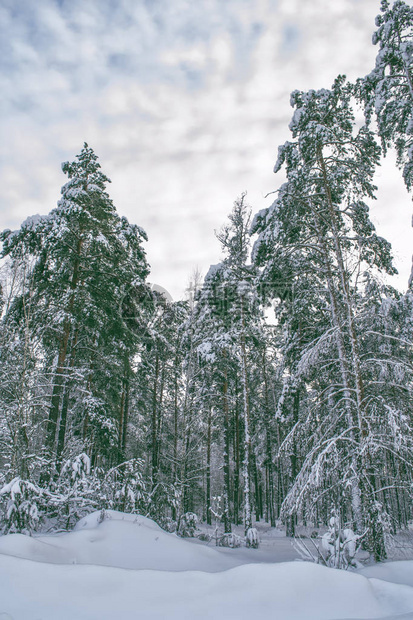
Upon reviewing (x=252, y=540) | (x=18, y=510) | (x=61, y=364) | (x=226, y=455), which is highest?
(x=61, y=364)

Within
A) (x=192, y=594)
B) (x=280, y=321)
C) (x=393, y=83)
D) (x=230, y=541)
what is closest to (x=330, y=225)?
(x=393, y=83)

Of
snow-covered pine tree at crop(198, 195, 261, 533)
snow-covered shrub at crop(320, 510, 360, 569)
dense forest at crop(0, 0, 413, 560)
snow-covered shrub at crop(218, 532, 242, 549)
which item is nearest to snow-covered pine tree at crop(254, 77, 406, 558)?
dense forest at crop(0, 0, 413, 560)

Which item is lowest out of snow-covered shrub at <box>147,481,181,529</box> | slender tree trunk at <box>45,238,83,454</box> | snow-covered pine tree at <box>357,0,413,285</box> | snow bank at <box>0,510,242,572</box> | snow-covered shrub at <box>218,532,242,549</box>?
snow-covered shrub at <box>218,532,242,549</box>

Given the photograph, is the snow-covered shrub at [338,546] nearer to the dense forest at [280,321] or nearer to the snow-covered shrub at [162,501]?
the dense forest at [280,321]

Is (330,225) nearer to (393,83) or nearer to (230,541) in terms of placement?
(393,83)

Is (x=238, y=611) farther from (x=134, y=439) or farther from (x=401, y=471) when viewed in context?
(x=134, y=439)

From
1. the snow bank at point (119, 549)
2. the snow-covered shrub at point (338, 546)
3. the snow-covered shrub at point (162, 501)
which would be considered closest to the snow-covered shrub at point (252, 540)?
the snow-covered shrub at point (162, 501)

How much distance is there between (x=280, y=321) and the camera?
14352 mm

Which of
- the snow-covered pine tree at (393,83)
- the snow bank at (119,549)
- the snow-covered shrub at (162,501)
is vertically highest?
the snow-covered pine tree at (393,83)

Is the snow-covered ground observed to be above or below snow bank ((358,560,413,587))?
above

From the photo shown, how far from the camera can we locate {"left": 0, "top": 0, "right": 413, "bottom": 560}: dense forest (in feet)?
22.8

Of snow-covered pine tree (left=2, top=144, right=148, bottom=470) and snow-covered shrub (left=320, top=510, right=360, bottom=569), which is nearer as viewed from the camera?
snow-covered shrub (left=320, top=510, right=360, bottom=569)

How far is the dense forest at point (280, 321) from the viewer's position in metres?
6.94

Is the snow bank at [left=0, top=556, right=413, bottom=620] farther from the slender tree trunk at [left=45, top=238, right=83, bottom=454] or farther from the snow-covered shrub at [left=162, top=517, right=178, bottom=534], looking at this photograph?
the snow-covered shrub at [left=162, top=517, right=178, bottom=534]
